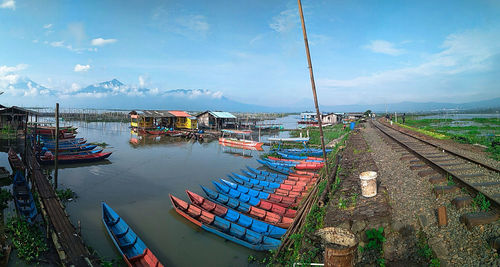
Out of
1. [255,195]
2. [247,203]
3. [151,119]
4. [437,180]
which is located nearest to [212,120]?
[151,119]

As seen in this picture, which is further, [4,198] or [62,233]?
[4,198]

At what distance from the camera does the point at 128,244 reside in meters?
8.44

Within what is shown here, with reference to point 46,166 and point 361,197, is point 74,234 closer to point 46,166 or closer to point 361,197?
point 361,197

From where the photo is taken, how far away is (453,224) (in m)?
5.03

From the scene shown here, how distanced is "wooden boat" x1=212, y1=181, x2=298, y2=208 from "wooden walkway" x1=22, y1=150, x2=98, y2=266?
6463 millimetres

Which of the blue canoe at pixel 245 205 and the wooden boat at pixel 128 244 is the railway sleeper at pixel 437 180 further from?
the wooden boat at pixel 128 244

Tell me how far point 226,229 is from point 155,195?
664 cm

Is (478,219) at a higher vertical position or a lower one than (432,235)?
higher

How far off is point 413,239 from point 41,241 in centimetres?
1123

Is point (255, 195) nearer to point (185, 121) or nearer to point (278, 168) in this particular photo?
point (278, 168)

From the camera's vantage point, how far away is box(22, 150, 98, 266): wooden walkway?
274 inches

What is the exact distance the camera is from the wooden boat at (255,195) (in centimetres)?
1145

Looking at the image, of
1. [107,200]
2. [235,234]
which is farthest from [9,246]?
[235,234]

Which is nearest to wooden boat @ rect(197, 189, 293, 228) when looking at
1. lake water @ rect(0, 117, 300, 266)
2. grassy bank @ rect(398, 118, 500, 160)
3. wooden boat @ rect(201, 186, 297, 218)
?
wooden boat @ rect(201, 186, 297, 218)
